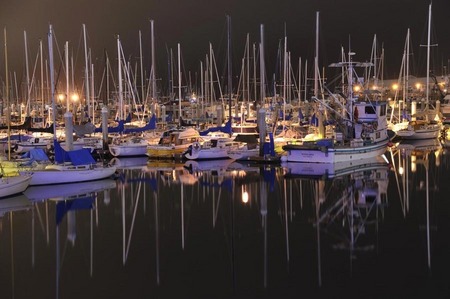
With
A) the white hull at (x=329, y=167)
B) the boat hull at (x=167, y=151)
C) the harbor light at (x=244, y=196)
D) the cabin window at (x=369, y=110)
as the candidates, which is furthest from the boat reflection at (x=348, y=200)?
the boat hull at (x=167, y=151)

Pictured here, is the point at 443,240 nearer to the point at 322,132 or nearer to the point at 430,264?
the point at 430,264

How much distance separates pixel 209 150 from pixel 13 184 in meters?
16.7

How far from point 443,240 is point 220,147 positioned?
23788 mm

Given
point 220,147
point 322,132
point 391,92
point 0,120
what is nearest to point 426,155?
point 322,132

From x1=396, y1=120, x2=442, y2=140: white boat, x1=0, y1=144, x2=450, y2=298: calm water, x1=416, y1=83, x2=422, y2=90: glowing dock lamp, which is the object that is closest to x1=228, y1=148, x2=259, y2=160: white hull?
x1=0, y1=144, x2=450, y2=298: calm water

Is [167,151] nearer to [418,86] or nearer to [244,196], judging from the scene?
[244,196]

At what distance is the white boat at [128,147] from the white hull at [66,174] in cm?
1225

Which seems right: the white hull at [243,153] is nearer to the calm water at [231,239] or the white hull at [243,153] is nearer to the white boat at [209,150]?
the white boat at [209,150]

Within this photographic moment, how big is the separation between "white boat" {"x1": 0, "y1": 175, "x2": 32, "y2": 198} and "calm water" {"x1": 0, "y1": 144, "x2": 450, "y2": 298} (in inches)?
15.5

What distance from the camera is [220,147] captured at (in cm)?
3856

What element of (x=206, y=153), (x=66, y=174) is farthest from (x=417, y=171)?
(x=66, y=174)

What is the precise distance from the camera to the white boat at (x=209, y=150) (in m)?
37.9

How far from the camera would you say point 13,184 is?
2291 centimetres

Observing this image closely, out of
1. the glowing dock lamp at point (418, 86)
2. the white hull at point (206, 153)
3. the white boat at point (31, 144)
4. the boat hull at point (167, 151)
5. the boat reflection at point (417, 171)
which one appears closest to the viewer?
the boat reflection at point (417, 171)
